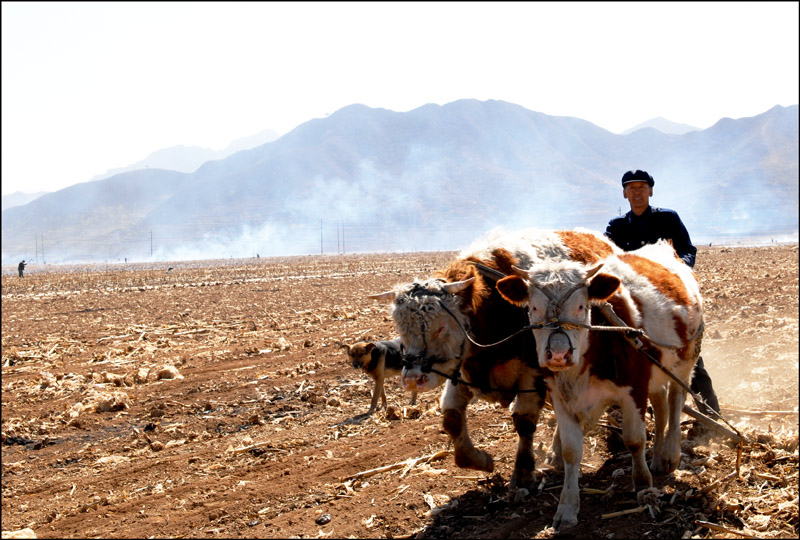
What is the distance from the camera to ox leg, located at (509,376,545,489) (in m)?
6.59

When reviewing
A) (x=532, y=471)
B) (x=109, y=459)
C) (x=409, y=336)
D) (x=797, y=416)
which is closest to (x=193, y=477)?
(x=109, y=459)

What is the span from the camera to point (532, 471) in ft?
21.8

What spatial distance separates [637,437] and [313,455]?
4098mm

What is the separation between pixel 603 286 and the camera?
5.70 meters

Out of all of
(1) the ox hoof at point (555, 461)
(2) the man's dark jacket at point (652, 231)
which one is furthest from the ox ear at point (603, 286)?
(2) the man's dark jacket at point (652, 231)

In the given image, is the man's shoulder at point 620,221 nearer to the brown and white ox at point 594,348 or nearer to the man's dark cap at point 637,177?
the man's dark cap at point 637,177

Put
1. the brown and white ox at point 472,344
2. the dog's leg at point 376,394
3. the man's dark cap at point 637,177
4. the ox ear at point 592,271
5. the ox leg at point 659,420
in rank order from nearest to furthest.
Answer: the ox ear at point 592,271 < the brown and white ox at point 472,344 < the ox leg at point 659,420 < the man's dark cap at point 637,177 < the dog's leg at point 376,394

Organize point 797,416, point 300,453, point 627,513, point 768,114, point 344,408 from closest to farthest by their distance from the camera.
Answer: point 627,513 → point 797,416 → point 300,453 → point 344,408 → point 768,114

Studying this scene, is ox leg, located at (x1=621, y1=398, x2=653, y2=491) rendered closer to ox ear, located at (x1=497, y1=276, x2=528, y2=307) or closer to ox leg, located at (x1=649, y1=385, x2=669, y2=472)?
ox leg, located at (x1=649, y1=385, x2=669, y2=472)

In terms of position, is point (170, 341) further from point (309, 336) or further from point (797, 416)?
point (797, 416)

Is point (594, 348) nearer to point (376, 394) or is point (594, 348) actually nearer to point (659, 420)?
point (659, 420)

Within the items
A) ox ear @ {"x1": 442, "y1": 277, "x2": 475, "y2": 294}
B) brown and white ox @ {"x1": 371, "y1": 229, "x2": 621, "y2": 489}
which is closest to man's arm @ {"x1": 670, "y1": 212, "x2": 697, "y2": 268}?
brown and white ox @ {"x1": 371, "y1": 229, "x2": 621, "y2": 489}

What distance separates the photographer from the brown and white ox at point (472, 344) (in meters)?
6.53

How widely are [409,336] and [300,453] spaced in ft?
9.11
